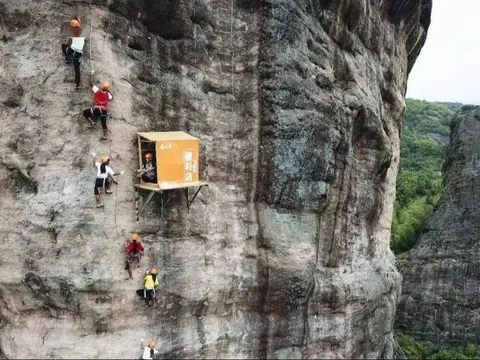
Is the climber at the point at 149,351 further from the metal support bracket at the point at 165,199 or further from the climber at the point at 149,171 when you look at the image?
the climber at the point at 149,171

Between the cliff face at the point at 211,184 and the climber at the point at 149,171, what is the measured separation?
44cm

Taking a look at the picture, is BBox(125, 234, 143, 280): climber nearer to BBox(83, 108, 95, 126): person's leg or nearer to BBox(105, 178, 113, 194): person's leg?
BBox(105, 178, 113, 194): person's leg

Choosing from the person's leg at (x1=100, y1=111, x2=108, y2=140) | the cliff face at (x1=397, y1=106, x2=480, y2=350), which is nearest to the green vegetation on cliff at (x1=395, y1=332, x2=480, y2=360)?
the cliff face at (x1=397, y1=106, x2=480, y2=350)

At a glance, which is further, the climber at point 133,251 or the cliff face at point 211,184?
the climber at point 133,251

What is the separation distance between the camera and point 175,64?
12.4m

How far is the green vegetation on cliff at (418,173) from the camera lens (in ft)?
118

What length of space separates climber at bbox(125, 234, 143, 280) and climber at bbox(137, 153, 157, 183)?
4.51ft

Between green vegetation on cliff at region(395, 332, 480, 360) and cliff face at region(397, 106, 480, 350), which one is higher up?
cliff face at region(397, 106, 480, 350)

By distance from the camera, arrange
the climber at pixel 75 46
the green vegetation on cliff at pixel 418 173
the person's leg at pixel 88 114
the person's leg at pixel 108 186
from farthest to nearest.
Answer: the green vegetation on cliff at pixel 418 173 < the person's leg at pixel 108 186 < the person's leg at pixel 88 114 < the climber at pixel 75 46

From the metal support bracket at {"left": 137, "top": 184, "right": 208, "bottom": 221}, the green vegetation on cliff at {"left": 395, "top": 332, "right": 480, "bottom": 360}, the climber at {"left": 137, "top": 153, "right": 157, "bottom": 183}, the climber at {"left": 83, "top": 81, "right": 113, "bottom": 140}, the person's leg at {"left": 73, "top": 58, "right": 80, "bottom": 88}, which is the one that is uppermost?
the person's leg at {"left": 73, "top": 58, "right": 80, "bottom": 88}

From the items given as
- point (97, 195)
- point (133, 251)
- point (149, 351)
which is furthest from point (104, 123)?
point (149, 351)

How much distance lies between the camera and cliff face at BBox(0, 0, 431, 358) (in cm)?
1105

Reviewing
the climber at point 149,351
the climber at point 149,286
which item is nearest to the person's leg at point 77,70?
the climber at point 149,286

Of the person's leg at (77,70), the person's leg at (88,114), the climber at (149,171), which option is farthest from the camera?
the climber at (149,171)
